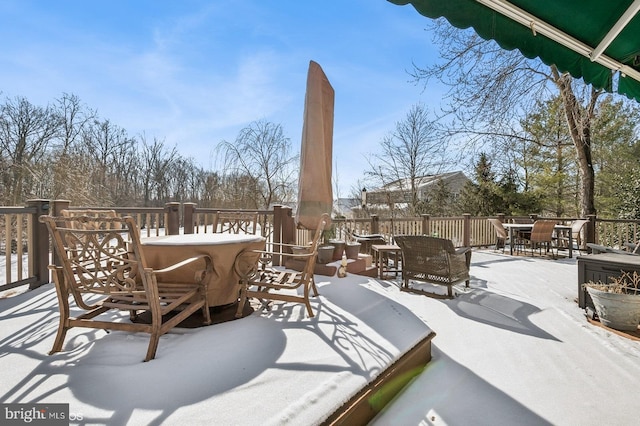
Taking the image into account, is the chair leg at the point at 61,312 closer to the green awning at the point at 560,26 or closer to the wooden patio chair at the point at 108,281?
the wooden patio chair at the point at 108,281

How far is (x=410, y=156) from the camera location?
14.8 meters

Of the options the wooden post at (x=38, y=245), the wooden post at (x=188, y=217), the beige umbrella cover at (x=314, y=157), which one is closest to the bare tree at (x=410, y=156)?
the beige umbrella cover at (x=314, y=157)

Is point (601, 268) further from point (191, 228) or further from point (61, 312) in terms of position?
point (191, 228)

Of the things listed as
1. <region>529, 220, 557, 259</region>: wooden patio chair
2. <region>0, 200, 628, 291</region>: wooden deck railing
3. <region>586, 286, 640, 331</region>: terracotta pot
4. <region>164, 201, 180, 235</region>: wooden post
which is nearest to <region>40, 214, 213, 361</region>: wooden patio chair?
<region>0, 200, 628, 291</region>: wooden deck railing

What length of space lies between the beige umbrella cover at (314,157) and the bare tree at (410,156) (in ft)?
38.3

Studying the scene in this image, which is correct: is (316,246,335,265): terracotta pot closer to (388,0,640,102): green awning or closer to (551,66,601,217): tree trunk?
(388,0,640,102): green awning

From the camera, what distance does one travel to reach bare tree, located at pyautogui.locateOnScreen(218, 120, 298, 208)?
12992mm

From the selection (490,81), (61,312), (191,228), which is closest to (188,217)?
(191,228)

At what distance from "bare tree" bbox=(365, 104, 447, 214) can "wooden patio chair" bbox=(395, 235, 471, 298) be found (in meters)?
11.2

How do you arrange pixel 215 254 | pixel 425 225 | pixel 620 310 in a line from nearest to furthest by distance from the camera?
pixel 215 254 → pixel 620 310 → pixel 425 225

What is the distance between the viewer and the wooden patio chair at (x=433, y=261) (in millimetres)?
3748

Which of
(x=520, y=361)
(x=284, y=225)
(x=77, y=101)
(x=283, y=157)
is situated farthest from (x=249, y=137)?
(x=520, y=361)

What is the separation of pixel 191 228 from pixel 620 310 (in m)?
5.19

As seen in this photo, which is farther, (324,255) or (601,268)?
(324,255)
